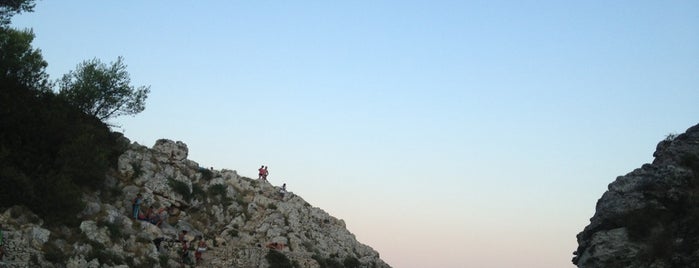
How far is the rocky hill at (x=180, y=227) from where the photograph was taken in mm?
32906

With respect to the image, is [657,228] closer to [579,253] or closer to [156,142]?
Result: [579,253]

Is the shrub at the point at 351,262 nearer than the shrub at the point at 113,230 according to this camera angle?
No

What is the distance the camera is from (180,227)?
43.2 meters

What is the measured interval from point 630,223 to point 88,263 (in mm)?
26853

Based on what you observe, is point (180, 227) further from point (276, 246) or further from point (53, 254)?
point (53, 254)

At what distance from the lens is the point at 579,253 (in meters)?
32.3

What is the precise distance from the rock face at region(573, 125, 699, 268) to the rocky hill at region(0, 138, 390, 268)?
21.0 meters

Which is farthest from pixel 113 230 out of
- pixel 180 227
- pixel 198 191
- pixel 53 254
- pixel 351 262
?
pixel 351 262

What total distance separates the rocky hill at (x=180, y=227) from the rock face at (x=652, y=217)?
21.0m

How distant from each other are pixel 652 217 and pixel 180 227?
2903 cm

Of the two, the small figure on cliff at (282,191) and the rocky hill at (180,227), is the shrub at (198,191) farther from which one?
the small figure on cliff at (282,191)

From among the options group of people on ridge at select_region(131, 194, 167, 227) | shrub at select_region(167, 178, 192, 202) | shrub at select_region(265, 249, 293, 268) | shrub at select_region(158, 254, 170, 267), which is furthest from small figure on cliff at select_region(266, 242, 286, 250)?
shrub at select_region(158, 254, 170, 267)

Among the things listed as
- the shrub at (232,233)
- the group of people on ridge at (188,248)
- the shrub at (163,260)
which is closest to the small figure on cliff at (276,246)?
the shrub at (232,233)

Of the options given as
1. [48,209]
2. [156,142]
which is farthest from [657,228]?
[156,142]
